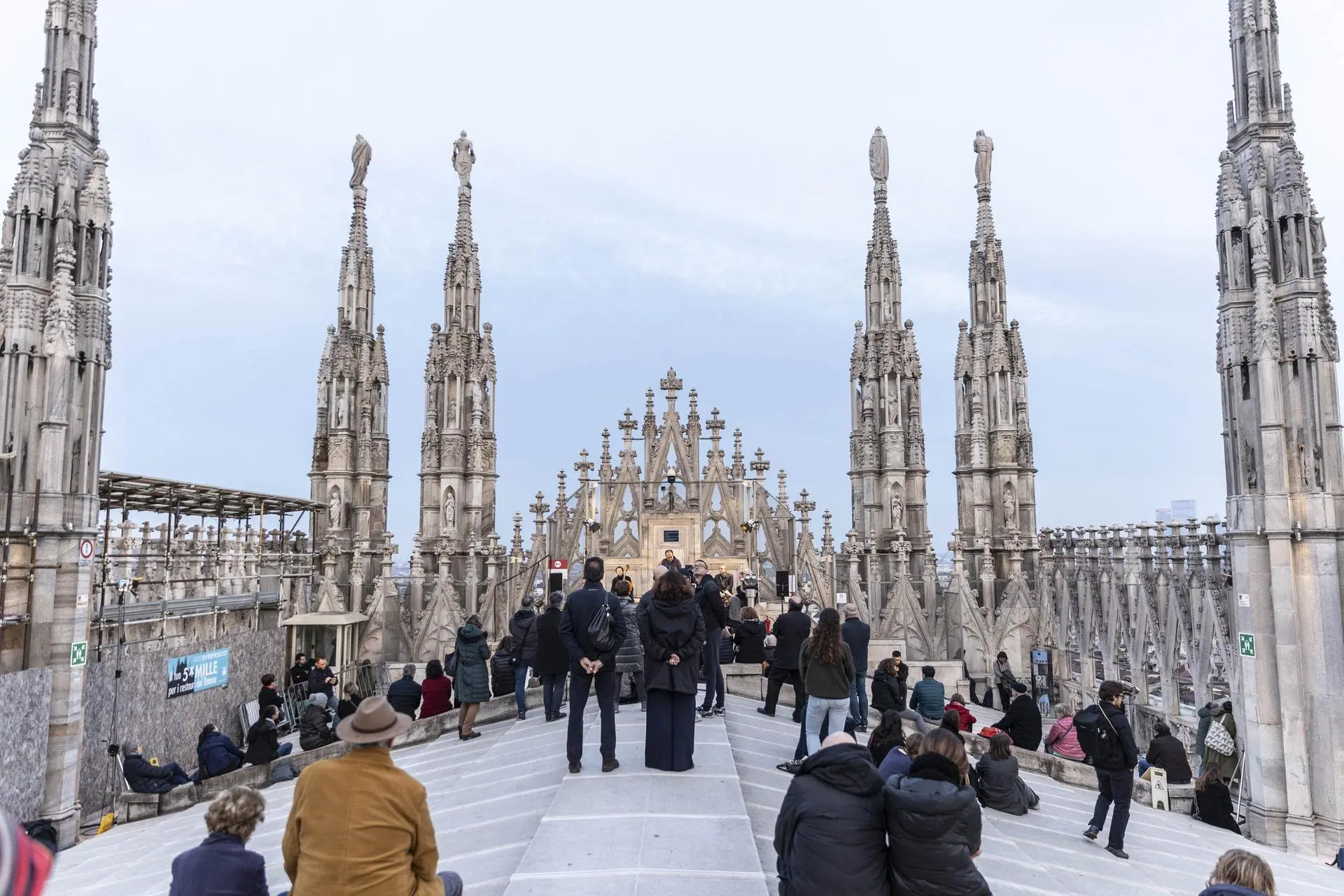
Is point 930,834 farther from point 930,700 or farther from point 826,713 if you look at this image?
point 930,700

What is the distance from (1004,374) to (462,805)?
22.7 m

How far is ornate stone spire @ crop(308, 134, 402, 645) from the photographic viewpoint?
2503cm

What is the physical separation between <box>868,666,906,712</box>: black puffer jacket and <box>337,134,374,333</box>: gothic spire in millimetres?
20907

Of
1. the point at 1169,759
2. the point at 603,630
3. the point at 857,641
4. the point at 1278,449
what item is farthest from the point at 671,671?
the point at 1278,449

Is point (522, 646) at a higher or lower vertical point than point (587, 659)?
lower

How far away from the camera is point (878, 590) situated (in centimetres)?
2275

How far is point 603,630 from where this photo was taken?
7332mm

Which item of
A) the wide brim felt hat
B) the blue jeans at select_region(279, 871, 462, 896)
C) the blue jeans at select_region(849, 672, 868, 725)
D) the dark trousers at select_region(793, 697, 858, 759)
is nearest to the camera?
the wide brim felt hat

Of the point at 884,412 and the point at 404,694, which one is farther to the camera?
the point at 884,412

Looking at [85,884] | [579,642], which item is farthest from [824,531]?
[85,884]

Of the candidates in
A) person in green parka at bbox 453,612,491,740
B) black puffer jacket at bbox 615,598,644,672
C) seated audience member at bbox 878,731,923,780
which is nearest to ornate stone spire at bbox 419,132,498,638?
person in green parka at bbox 453,612,491,740

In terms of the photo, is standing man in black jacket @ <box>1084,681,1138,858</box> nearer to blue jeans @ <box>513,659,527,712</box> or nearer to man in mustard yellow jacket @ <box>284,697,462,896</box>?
man in mustard yellow jacket @ <box>284,697,462,896</box>

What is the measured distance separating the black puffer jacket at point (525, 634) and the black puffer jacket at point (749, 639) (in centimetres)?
281

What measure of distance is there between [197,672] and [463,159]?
18086 mm
